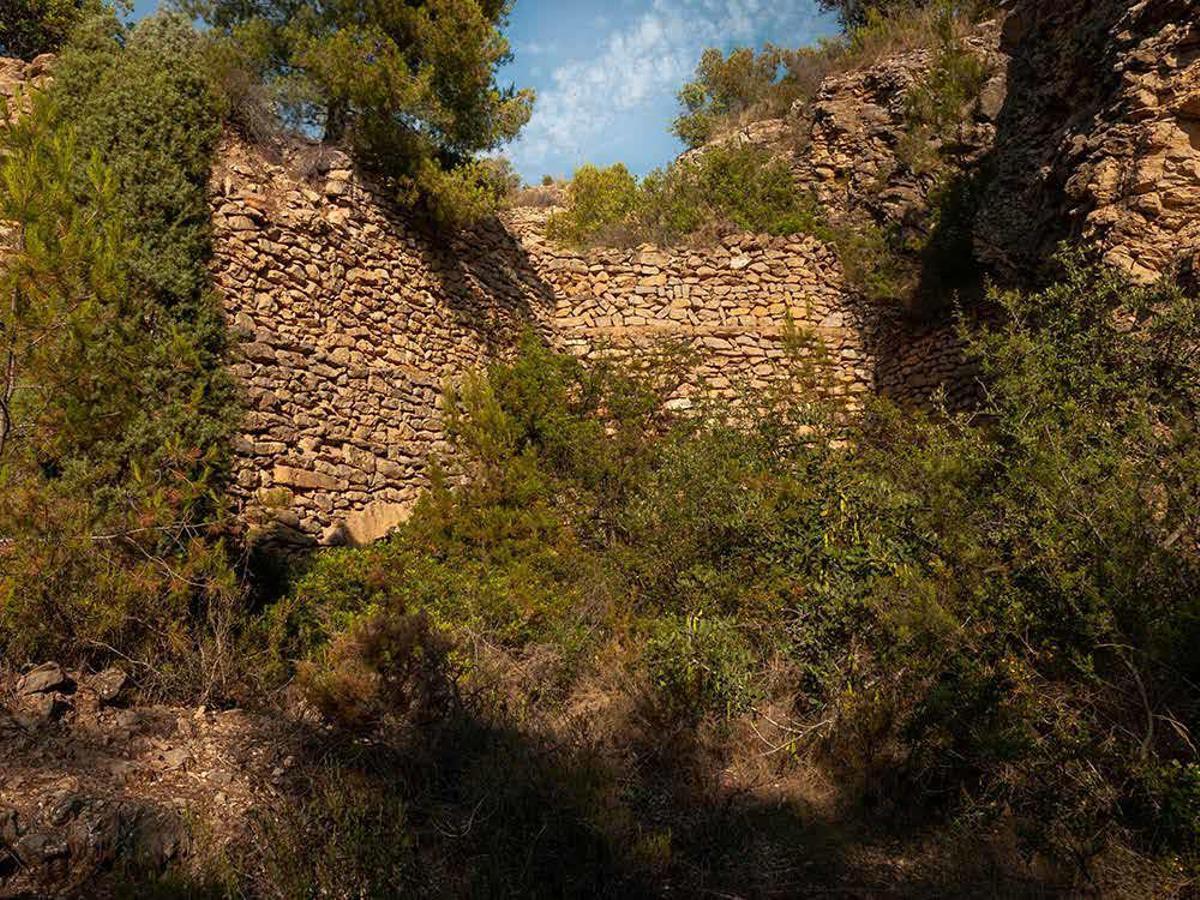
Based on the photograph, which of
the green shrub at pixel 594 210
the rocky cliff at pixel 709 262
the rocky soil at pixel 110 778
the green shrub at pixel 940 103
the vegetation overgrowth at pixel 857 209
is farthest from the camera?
the green shrub at pixel 594 210

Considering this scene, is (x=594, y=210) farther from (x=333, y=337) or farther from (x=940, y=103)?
(x=333, y=337)

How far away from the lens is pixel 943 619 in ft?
14.9

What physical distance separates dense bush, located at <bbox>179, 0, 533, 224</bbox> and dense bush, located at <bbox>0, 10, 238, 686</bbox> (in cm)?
159

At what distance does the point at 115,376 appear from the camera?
5898mm

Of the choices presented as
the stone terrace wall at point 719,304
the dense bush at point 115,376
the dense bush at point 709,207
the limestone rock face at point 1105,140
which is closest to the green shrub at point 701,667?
the dense bush at point 115,376

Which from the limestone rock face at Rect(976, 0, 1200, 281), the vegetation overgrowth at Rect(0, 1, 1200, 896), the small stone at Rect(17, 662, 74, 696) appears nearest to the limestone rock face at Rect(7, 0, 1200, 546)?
the limestone rock face at Rect(976, 0, 1200, 281)

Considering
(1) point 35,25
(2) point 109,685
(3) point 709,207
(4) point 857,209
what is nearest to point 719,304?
(3) point 709,207

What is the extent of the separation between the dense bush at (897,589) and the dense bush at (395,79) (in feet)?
11.4

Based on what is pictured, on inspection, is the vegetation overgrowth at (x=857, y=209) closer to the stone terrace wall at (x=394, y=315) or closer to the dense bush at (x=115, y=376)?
the stone terrace wall at (x=394, y=315)

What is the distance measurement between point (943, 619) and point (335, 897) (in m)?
3.51

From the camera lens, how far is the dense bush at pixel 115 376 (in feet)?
14.7

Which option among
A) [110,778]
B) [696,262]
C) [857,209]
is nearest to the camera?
[110,778]

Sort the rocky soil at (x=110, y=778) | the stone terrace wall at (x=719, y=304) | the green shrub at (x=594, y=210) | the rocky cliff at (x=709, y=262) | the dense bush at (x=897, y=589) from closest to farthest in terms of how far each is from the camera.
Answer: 1. the rocky soil at (x=110, y=778)
2. the dense bush at (x=897, y=589)
3. the rocky cliff at (x=709, y=262)
4. the stone terrace wall at (x=719, y=304)
5. the green shrub at (x=594, y=210)

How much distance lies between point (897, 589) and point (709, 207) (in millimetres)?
7994
